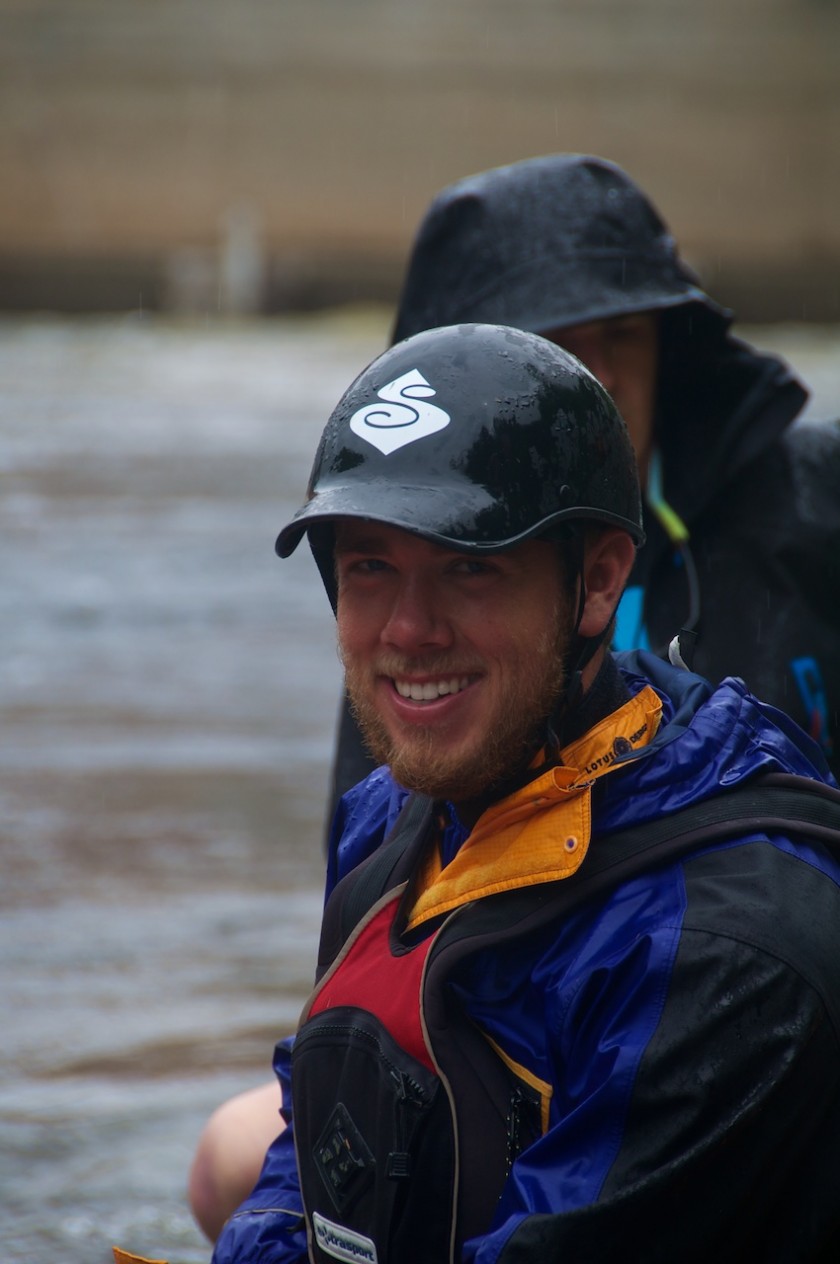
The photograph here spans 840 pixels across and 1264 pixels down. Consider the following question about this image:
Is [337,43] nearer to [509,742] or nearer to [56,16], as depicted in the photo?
[56,16]

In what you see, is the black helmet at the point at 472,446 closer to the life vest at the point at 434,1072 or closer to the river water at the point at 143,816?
the life vest at the point at 434,1072

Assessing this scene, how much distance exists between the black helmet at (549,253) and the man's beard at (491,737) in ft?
4.55

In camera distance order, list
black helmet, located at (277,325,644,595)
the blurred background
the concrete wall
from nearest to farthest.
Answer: black helmet, located at (277,325,644,595) → the blurred background → the concrete wall

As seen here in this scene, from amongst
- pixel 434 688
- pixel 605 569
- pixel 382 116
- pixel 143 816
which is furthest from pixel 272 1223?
pixel 382 116

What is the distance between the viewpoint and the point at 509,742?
2273 mm

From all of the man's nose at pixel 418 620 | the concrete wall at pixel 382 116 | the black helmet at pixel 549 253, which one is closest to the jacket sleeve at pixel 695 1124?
the man's nose at pixel 418 620

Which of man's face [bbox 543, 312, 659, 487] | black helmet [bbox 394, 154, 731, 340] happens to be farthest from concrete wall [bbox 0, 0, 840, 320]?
man's face [bbox 543, 312, 659, 487]

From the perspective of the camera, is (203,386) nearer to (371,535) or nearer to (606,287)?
(606,287)

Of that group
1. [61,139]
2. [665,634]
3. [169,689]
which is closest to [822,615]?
[665,634]

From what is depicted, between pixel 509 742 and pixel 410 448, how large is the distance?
1.28ft

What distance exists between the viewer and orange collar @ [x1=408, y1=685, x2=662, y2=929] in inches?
83.4

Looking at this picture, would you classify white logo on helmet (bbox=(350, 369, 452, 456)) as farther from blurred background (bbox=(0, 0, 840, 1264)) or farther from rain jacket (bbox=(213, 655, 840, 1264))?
blurred background (bbox=(0, 0, 840, 1264))

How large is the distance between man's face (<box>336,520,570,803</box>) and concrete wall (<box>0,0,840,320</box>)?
33.0m

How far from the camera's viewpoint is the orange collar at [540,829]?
6.95 feet
